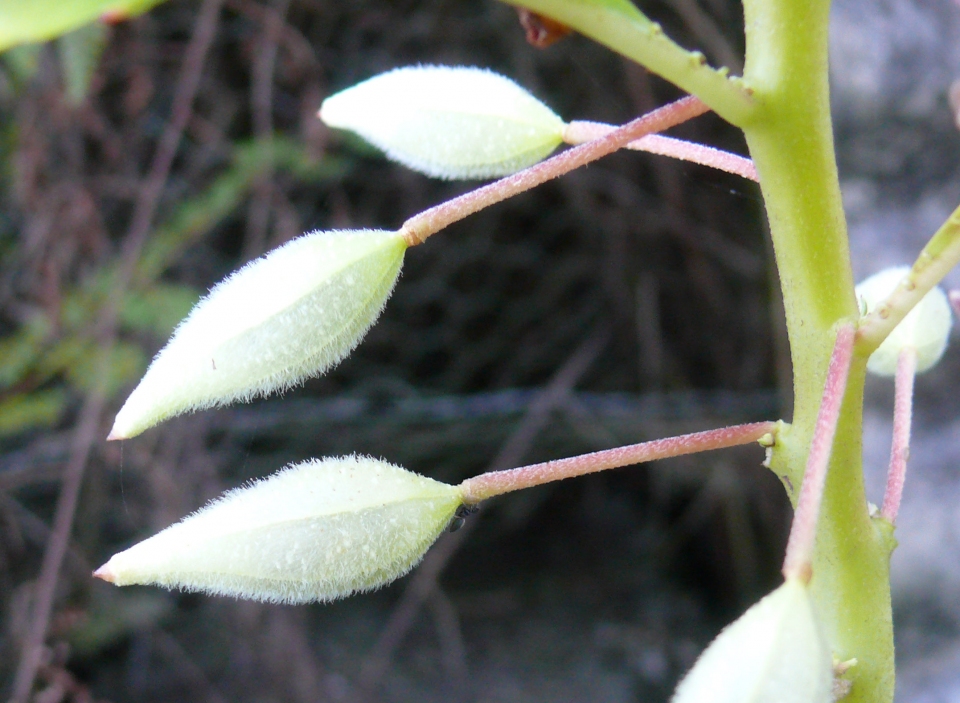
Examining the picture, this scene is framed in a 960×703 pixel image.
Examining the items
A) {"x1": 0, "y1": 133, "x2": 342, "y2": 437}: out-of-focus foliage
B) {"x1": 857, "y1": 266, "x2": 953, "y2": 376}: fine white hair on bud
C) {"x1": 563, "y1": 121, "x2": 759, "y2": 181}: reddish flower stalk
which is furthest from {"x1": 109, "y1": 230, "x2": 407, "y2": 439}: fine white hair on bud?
{"x1": 0, "y1": 133, "x2": 342, "y2": 437}: out-of-focus foliage

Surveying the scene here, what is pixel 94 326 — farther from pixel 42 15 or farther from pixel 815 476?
pixel 815 476

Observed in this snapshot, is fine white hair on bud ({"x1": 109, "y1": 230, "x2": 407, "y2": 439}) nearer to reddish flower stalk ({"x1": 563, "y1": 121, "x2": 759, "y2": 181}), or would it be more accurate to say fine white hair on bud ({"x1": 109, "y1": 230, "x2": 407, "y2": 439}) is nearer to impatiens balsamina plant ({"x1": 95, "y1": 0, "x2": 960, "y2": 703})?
impatiens balsamina plant ({"x1": 95, "y1": 0, "x2": 960, "y2": 703})

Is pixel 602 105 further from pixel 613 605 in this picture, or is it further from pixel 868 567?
pixel 868 567

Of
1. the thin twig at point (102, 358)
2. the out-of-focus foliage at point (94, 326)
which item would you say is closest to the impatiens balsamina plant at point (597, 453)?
the thin twig at point (102, 358)

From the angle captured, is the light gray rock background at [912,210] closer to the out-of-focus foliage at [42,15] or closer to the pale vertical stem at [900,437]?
the pale vertical stem at [900,437]

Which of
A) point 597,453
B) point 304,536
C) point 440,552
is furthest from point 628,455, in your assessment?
point 440,552

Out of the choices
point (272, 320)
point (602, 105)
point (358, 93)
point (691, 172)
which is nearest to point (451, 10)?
point (602, 105)
